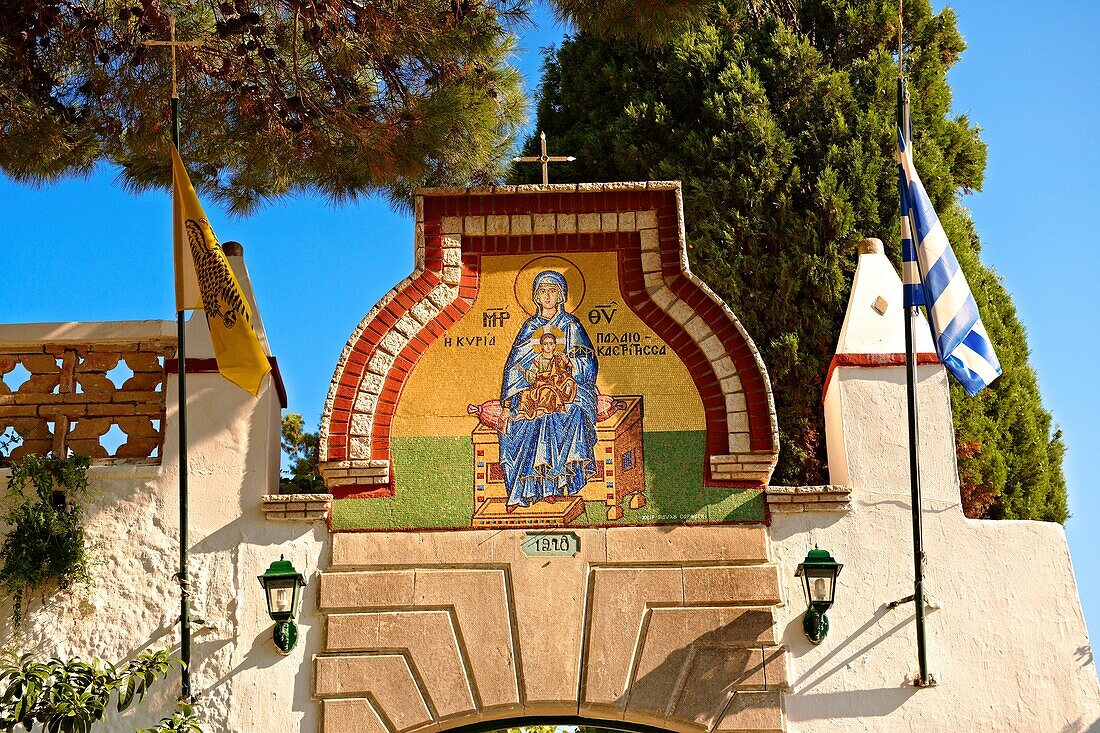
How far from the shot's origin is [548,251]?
8.58 m

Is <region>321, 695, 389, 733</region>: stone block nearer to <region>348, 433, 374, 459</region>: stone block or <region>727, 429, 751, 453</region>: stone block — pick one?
<region>348, 433, 374, 459</region>: stone block

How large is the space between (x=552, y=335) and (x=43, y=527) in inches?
130

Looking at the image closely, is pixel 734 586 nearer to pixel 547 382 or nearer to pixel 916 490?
pixel 916 490

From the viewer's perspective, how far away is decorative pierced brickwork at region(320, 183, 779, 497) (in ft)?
26.5

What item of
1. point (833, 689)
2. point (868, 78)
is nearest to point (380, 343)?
point (833, 689)

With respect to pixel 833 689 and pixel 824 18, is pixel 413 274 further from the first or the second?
pixel 824 18

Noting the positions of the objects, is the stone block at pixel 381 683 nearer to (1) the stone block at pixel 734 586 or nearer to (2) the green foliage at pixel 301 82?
(1) the stone block at pixel 734 586

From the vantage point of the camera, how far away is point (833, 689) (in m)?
7.70

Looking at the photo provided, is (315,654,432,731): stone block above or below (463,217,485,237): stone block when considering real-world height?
below

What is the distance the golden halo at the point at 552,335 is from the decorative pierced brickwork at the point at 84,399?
2322 mm

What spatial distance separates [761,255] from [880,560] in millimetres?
5182

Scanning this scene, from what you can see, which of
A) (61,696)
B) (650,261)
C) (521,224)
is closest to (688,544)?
(650,261)

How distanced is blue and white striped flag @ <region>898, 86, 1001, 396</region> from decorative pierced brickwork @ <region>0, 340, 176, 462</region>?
4.69m

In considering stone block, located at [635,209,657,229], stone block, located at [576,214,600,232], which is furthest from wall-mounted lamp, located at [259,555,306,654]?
stone block, located at [635,209,657,229]
